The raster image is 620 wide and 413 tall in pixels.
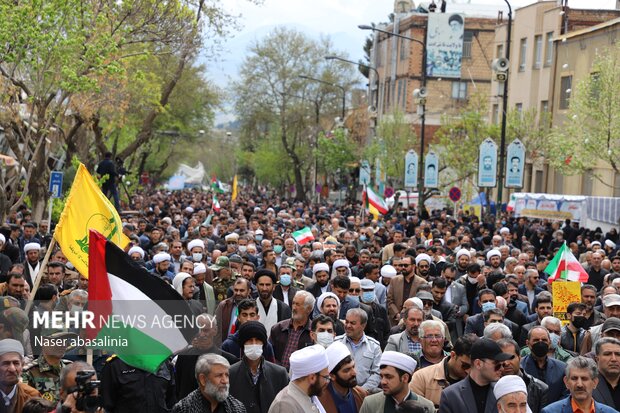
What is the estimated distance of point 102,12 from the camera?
2353 centimetres

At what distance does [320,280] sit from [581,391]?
6.89 meters

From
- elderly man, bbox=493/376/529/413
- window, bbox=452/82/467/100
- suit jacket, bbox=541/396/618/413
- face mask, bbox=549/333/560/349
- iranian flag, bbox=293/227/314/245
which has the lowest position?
iranian flag, bbox=293/227/314/245

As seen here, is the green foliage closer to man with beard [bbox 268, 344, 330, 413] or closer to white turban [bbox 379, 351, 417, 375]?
white turban [bbox 379, 351, 417, 375]

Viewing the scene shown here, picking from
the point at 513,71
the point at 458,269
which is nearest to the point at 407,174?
the point at 513,71

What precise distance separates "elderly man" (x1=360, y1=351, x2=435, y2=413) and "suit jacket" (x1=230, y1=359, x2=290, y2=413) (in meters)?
1.29

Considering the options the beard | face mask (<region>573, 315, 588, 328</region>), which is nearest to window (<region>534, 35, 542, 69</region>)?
face mask (<region>573, 315, 588, 328</region>)

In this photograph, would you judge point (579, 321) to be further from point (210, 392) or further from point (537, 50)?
point (537, 50)

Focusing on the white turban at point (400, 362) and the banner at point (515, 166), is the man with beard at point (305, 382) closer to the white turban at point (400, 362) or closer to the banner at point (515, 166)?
the white turban at point (400, 362)

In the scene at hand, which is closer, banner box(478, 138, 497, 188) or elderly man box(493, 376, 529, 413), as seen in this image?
elderly man box(493, 376, 529, 413)

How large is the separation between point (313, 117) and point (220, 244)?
52.1 metres

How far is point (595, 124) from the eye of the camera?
121 ft

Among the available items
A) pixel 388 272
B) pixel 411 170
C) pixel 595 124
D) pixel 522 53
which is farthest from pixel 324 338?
pixel 522 53

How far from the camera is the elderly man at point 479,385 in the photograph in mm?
7582

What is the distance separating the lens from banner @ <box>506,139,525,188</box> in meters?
33.1
